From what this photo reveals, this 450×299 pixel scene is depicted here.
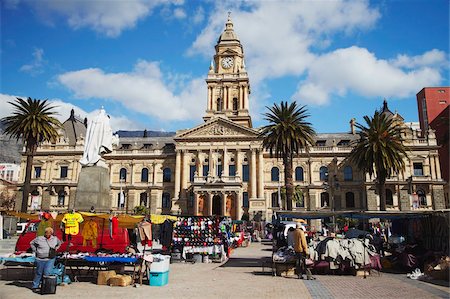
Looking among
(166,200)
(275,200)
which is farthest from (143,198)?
(275,200)

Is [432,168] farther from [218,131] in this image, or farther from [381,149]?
[218,131]

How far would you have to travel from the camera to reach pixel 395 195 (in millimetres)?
52531

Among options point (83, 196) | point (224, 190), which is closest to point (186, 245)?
point (83, 196)

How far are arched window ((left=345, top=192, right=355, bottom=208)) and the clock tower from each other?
60.5 feet

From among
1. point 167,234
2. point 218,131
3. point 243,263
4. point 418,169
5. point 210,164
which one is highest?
point 218,131

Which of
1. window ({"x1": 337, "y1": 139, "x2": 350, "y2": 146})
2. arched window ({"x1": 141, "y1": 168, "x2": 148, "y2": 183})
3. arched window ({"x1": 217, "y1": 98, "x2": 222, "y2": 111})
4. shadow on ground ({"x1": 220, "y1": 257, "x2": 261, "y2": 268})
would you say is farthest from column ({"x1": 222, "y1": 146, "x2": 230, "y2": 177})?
shadow on ground ({"x1": 220, "y1": 257, "x2": 261, "y2": 268})

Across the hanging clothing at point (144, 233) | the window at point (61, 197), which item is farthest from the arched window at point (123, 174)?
the hanging clothing at point (144, 233)

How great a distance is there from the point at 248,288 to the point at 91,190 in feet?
28.7

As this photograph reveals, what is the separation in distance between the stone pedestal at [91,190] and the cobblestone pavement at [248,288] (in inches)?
142

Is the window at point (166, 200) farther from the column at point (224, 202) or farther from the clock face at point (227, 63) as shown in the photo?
the clock face at point (227, 63)

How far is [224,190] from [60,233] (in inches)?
1409

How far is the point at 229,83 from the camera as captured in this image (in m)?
62.6

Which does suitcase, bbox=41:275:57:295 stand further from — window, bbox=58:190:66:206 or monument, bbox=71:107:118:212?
window, bbox=58:190:66:206

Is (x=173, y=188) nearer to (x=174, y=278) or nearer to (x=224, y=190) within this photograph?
(x=224, y=190)
